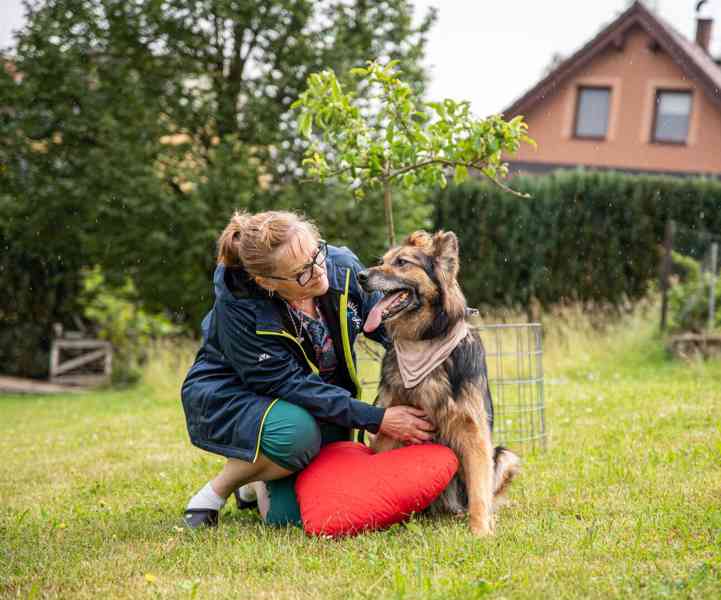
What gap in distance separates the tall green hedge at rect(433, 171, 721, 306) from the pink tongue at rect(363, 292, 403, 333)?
10.1 m

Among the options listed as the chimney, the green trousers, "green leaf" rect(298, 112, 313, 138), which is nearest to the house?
the chimney

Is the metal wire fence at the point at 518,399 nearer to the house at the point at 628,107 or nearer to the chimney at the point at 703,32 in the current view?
the house at the point at 628,107

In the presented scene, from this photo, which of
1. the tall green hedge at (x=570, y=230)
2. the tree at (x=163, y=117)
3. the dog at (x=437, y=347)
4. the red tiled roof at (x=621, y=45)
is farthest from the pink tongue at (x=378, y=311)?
the red tiled roof at (x=621, y=45)

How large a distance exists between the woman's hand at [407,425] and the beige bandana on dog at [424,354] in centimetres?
12

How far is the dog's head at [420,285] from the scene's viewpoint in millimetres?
3795

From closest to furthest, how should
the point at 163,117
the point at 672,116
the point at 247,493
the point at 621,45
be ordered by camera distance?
1. the point at 247,493
2. the point at 163,117
3. the point at 621,45
4. the point at 672,116

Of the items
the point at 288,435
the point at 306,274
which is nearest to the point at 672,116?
the point at 306,274

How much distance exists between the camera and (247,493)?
4434 millimetres

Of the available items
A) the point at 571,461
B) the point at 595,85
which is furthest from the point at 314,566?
the point at 595,85

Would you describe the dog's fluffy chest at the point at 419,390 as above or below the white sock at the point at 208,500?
above

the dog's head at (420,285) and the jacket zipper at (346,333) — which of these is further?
the jacket zipper at (346,333)

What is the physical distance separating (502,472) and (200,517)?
150 cm

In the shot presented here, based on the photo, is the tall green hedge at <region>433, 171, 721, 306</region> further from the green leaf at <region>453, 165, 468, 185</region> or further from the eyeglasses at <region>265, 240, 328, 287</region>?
the eyeglasses at <region>265, 240, 328, 287</region>

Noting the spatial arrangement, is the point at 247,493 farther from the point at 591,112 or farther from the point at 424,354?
the point at 591,112
